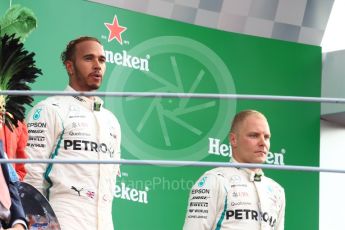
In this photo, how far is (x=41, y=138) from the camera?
4684mm

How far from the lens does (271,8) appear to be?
25.0ft

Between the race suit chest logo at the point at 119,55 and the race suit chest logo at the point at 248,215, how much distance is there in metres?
2.13

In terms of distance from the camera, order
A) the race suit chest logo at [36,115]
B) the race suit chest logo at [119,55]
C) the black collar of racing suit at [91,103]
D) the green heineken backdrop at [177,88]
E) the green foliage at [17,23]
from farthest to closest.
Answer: the race suit chest logo at [119,55] < the green heineken backdrop at [177,88] < the black collar of racing suit at [91,103] < the race suit chest logo at [36,115] < the green foliage at [17,23]

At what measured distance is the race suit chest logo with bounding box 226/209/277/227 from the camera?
4.67 meters

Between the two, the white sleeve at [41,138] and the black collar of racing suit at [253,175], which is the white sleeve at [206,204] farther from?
the white sleeve at [41,138]

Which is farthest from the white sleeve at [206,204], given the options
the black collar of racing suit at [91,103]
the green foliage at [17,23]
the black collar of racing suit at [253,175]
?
the green foliage at [17,23]

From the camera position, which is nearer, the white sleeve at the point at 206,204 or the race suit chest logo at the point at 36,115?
the white sleeve at the point at 206,204

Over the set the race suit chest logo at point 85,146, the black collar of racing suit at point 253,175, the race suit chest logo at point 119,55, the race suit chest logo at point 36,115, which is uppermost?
the race suit chest logo at point 119,55

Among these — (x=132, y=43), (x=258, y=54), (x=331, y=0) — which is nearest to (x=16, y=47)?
(x=132, y=43)

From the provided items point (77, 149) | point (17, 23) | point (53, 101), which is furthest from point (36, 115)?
point (17, 23)

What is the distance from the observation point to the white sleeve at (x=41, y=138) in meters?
4.62

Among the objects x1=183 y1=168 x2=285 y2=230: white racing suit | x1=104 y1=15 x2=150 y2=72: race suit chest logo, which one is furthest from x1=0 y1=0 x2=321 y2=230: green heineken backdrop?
x1=183 y1=168 x2=285 y2=230: white racing suit

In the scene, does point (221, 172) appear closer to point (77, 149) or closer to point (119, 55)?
point (77, 149)

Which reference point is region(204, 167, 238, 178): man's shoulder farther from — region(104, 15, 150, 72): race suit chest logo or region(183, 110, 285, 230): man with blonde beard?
region(104, 15, 150, 72): race suit chest logo
